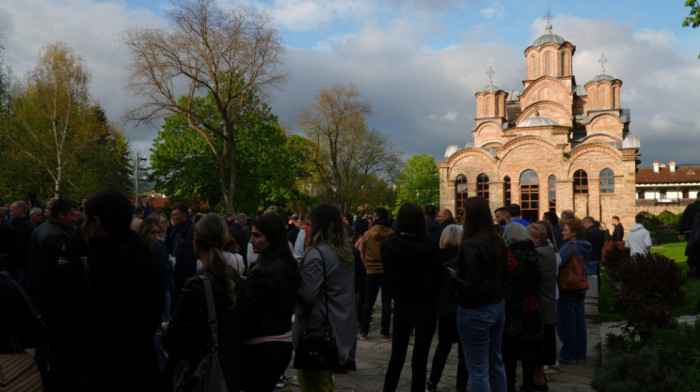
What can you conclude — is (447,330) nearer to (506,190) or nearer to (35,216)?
(35,216)

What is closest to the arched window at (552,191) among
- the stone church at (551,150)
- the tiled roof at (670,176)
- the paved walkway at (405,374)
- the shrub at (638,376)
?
the stone church at (551,150)

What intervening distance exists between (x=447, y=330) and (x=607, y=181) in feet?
112

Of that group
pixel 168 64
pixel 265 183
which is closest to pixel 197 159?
pixel 265 183

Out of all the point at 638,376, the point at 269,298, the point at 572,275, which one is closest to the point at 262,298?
the point at 269,298

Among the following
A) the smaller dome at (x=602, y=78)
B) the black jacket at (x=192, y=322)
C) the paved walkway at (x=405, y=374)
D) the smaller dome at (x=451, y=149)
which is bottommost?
the paved walkway at (x=405, y=374)

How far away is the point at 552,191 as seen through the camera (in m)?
36.3

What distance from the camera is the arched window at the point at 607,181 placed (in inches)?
1367

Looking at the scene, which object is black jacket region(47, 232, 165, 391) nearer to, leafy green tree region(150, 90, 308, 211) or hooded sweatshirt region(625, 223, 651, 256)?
hooded sweatshirt region(625, 223, 651, 256)

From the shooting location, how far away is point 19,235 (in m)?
7.25

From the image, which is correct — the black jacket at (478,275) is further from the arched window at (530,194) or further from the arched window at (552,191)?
the arched window at (552,191)

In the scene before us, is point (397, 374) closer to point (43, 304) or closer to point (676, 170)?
point (43, 304)

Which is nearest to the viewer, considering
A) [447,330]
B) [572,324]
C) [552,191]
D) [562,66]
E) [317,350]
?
[317,350]

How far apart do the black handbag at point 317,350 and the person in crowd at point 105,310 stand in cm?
128

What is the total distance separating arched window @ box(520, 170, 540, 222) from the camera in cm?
3662
